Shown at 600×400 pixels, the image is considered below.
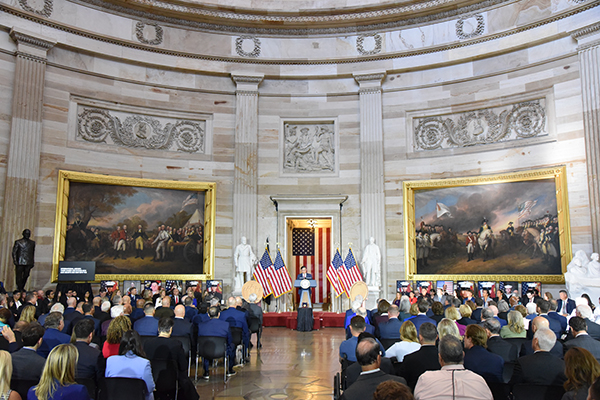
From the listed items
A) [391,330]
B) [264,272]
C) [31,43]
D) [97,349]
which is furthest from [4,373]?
[31,43]

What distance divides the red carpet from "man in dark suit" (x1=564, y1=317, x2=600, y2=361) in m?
11.5

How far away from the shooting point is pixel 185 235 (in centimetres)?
1938

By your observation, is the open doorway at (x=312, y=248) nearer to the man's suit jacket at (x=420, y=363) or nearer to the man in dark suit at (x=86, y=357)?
the man's suit jacket at (x=420, y=363)

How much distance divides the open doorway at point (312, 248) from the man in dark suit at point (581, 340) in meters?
13.8

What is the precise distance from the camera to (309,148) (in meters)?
20.8

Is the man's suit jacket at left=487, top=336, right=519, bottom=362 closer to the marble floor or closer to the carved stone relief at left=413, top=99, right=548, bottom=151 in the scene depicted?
the marble floor

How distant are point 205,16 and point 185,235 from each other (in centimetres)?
865

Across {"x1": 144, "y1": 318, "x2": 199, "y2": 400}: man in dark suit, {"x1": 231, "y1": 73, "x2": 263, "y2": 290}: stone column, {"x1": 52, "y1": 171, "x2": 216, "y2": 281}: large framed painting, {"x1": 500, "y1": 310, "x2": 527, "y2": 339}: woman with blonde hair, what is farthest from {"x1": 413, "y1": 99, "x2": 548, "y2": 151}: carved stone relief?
{"x1": 144, "y1": 318, "x2": 199, "y2": 400}: man in dark suit

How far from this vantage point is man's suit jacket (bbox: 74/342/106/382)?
5262 mm

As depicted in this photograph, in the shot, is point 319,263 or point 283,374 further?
point 319,263

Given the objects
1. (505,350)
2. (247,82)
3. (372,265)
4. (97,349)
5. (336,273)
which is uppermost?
(247,82)

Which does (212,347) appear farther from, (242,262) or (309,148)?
(309,148)

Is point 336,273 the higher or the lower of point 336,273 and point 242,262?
the lower

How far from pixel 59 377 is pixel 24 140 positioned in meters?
14.7
